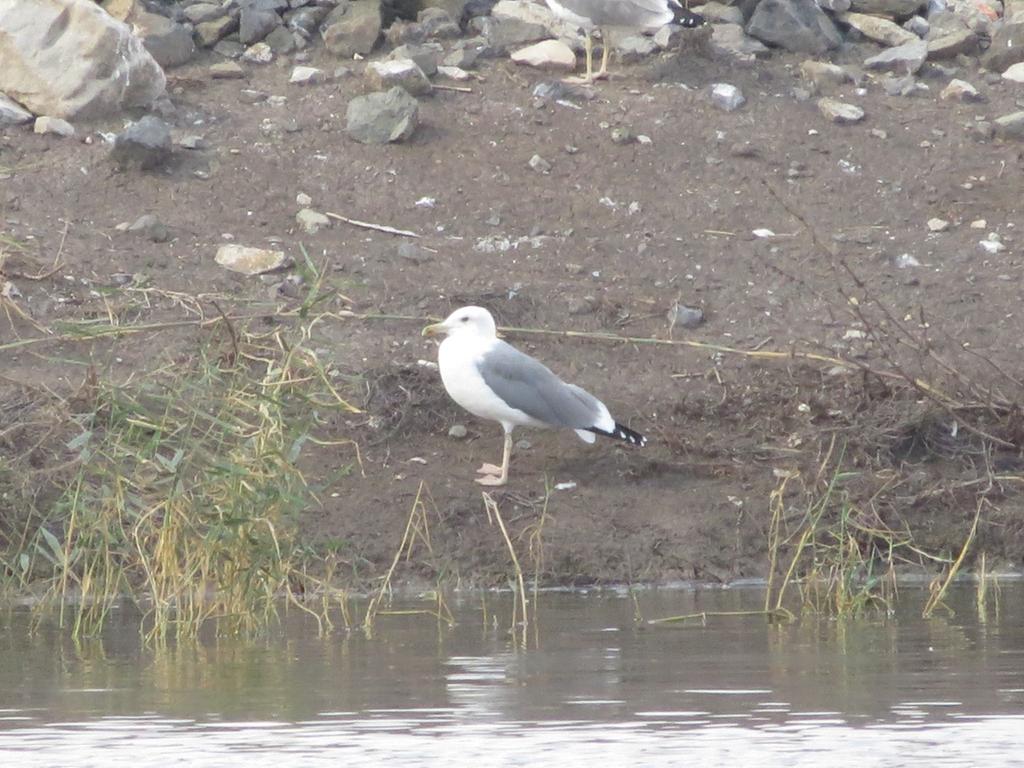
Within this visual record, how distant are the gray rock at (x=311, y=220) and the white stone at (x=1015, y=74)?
15.3ft

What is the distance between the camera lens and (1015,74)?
544 inches

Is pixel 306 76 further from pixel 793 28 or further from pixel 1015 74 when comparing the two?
pixel 1015 74

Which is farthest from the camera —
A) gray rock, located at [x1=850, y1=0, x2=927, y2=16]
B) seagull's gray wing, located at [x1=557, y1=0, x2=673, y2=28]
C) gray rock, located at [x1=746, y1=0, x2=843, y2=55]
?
gray rock, located at [x1=850, y1=0, x2=927, y2=16]

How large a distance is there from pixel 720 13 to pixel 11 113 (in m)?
4.48

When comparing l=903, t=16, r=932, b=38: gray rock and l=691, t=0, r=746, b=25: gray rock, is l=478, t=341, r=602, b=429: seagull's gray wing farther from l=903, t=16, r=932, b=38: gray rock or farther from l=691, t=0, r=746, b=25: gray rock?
l=903, t=16, r=932, b=38: gray rock

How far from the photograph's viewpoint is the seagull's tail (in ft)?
43.5

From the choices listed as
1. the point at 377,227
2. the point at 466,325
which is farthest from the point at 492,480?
the point at 377,227

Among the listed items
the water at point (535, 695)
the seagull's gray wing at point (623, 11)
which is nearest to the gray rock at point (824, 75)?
the seagull's gray wing at point (623, 11)

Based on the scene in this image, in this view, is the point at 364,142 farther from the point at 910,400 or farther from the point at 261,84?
the point at 910,400

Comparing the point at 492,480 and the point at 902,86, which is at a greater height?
the point at 902,86

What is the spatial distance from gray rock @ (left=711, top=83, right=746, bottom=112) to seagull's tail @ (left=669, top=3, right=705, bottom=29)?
405 millimetres

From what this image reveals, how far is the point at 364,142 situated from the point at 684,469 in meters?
3.67

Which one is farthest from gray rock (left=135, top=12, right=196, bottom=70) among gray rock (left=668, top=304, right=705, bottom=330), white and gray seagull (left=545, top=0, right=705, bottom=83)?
gray rock (left=668, top=304, right=705, bottom=330)

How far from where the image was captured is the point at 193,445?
295 inches
